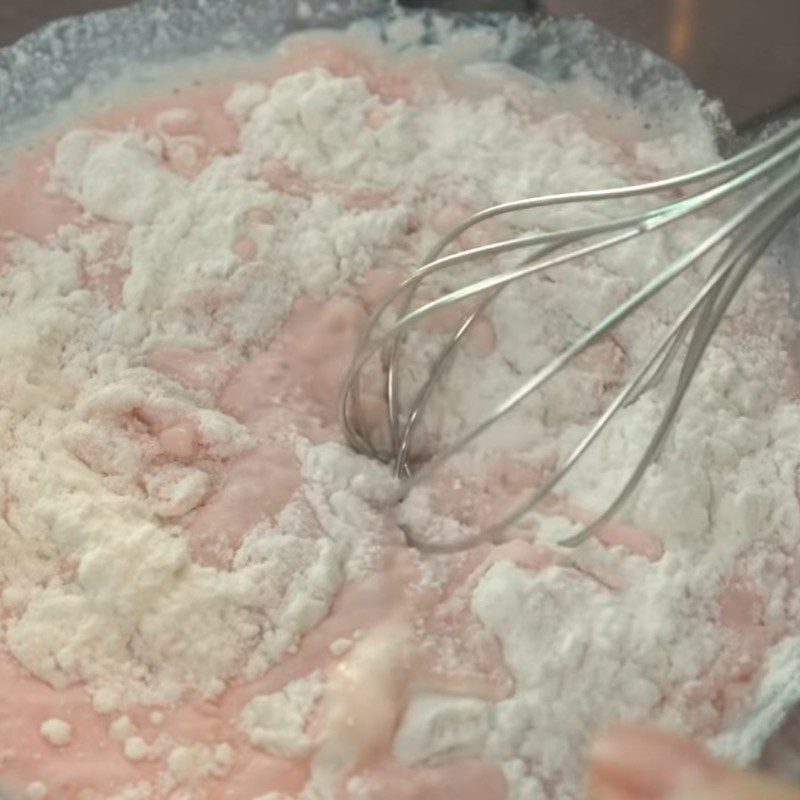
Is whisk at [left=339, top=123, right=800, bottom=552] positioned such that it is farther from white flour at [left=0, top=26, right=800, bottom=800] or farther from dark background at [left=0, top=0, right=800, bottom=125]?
dark background at [left=0, top=0, right=800, bottom=125]

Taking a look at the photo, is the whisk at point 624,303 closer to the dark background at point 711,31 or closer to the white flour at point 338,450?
the white flour at point 338,450

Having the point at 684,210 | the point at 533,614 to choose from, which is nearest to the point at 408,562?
the point at 533,614

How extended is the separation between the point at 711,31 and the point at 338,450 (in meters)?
0.69

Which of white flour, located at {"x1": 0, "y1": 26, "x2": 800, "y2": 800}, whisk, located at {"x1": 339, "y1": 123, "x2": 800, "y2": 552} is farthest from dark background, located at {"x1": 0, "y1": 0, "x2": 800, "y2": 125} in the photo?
whisk, located at {"x1": 339, "y1": 123, "x2": 800, "y2": 552}

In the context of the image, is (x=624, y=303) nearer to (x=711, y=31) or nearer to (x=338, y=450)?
(x=338, y=450)

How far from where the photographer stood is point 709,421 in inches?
37.9

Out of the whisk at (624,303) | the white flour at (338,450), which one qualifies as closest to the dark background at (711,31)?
the white flour at (338,450)

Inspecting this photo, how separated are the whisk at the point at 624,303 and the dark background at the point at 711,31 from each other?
1.33ft

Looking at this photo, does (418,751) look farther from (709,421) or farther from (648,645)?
(709,421)

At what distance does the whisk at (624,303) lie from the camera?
69 centimetres

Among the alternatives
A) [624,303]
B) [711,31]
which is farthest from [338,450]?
[711,31]

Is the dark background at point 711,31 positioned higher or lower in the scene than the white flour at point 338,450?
higher

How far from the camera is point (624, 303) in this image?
81cm

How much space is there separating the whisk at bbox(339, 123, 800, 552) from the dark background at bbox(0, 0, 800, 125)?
1.33 ft
